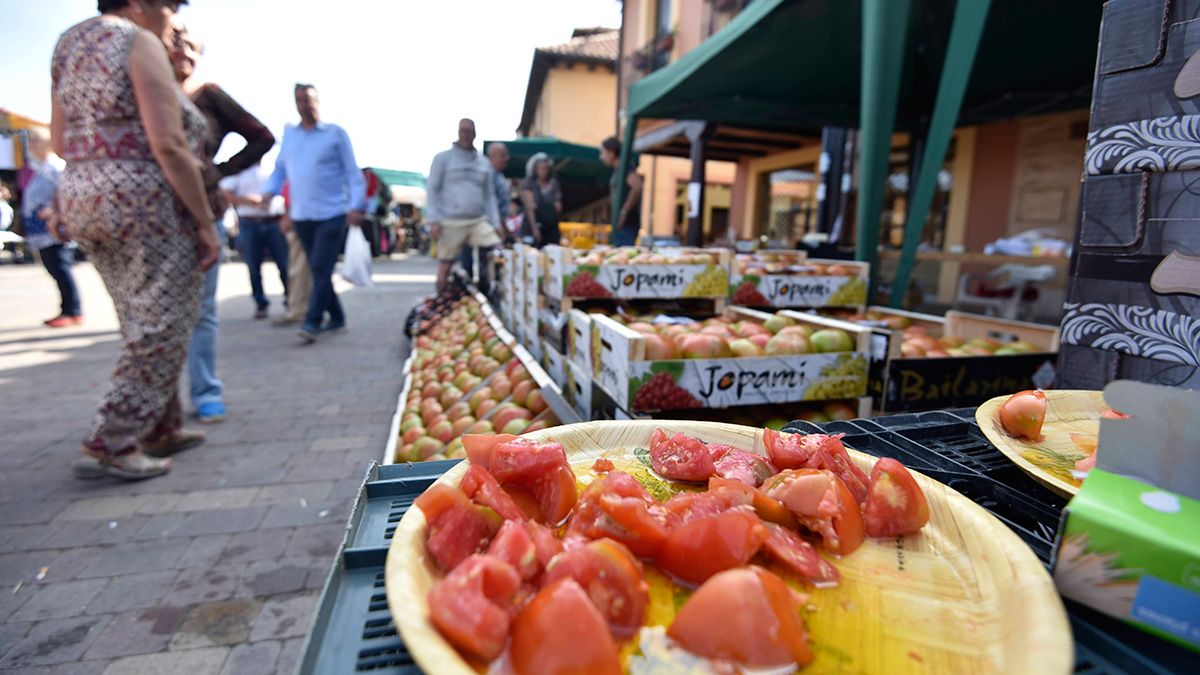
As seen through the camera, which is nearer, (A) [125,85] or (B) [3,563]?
(B) [3,563]

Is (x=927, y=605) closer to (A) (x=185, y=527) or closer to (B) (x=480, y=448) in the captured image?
(B) (x=480, y=448)

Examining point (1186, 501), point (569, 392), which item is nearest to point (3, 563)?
point (569, 392)

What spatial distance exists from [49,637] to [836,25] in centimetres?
705

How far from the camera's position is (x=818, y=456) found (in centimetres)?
100

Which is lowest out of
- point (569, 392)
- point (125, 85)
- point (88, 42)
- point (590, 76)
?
point (569, 392)

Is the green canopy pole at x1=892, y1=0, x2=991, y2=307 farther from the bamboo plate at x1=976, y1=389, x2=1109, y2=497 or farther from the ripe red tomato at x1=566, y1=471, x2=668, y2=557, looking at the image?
the ripe red tomato at x1=566, y1=471, x2=668, y2=557

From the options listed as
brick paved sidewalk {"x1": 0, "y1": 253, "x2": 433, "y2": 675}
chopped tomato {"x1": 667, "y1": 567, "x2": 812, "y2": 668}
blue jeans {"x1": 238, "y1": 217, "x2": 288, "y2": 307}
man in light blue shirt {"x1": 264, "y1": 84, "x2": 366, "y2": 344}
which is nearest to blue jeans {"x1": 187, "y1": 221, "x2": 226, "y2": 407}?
brick paved sidewalk {"x1": 0, "y1": 253, "x2": 433, "y2": 675}

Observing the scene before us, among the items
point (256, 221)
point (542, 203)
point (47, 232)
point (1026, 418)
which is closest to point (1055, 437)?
point (1026, 418)

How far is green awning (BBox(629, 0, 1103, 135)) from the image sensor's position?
5.63 m

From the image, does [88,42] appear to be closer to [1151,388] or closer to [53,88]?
[53,88]

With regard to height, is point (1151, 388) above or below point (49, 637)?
above

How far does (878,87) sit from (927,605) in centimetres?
404

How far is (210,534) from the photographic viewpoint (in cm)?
254

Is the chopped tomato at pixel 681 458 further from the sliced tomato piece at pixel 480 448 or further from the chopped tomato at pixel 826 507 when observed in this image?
the sliced tomato piece at pixel 480 448
